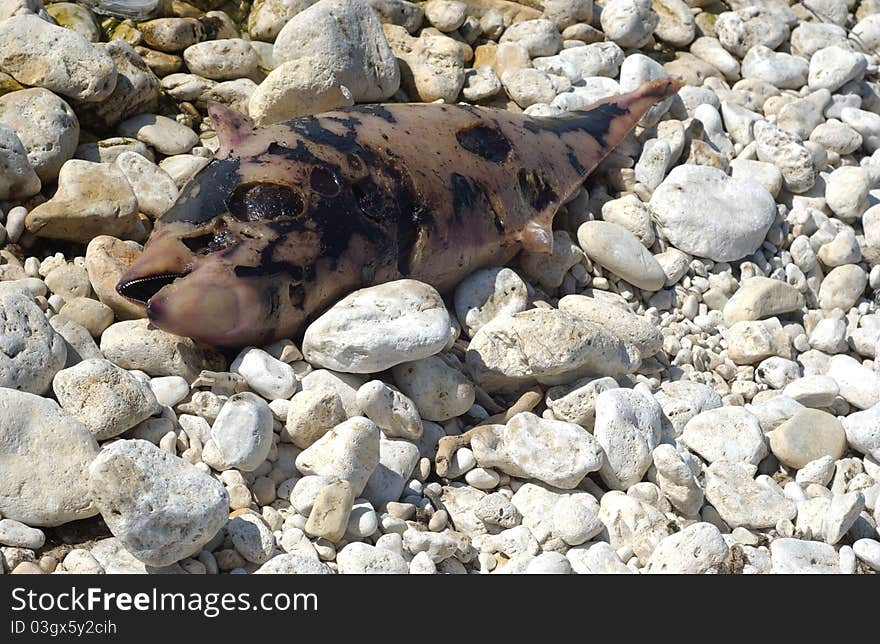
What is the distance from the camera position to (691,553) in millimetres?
3586

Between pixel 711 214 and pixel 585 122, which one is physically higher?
pixel 585 122

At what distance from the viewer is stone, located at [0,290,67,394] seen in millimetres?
3627

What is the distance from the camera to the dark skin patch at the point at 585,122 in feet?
17.8

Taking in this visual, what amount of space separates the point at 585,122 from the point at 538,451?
7.28ft

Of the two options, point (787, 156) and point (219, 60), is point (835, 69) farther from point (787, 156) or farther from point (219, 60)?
point (219, 60)

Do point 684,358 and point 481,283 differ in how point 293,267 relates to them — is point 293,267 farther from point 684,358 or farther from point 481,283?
point 684,358

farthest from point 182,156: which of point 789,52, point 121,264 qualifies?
point 789,52

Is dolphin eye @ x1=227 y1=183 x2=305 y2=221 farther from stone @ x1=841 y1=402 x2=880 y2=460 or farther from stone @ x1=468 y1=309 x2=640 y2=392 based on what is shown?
stone @ x1=841 y1=402 x2=880 y2=460

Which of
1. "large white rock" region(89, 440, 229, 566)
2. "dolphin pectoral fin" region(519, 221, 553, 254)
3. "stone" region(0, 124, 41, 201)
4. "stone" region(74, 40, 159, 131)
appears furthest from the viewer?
"stone" region(74, 40, 159, 131)

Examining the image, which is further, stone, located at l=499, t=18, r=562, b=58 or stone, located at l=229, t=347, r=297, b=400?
stone, located at l=499, t=18, r=562, b=58

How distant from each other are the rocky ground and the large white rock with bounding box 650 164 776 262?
14 millimetres

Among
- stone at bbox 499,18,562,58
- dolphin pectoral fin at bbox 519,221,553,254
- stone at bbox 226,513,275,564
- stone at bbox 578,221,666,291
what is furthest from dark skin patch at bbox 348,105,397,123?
stone at bbox 226,513,275,564

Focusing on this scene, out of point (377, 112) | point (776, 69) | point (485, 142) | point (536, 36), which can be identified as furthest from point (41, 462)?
point (776, 69)

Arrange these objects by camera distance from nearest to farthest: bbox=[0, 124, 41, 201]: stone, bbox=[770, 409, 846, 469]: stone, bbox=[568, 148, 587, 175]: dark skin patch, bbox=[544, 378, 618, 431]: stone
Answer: bbox=[544, 378, 618, 431]: stone, bbox=[770, 409, 846, 469]: stone, bbox=[0, 124, 41, 201]: stone, bbox=[568, 148, 587, 175]: dark skin patch
